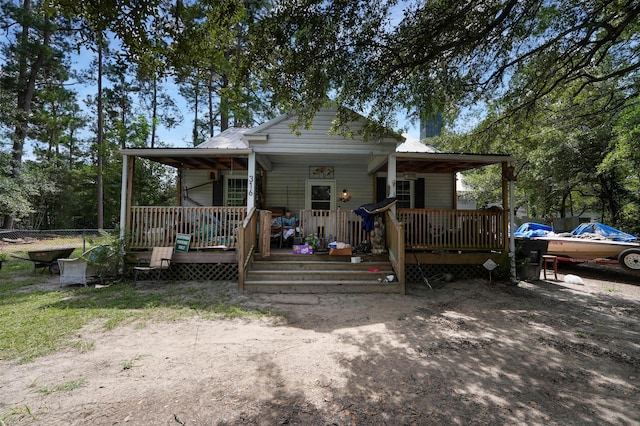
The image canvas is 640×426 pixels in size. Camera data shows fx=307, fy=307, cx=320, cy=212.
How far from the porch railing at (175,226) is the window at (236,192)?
2.65m

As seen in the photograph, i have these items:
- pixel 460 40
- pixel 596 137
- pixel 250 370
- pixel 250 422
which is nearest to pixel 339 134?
pixel 460 40

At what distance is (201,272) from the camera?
8.11 m

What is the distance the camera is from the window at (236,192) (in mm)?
10894

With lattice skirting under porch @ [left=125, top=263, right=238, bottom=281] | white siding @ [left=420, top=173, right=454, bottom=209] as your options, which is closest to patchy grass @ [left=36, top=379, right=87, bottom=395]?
lattice skirting under porch @ [left=125, top=263, right=238, bottom=281]

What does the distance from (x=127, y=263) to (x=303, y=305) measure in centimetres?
508

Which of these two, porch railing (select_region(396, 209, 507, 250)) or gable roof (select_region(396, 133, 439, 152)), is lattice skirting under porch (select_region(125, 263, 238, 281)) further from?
gable roof (select_region(396, 133, 439, 152))

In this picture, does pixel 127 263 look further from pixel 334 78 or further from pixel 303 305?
pixel 334 78

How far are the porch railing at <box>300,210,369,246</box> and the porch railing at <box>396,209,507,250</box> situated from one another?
1.25 meters

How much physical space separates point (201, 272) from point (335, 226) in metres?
3.78

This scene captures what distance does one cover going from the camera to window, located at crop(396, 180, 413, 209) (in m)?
11.3

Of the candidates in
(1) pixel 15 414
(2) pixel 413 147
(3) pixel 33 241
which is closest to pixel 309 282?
(1) pixel 15 414

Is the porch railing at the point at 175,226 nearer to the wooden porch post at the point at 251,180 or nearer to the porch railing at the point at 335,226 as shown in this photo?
the wooden porch post at the point at 251,180

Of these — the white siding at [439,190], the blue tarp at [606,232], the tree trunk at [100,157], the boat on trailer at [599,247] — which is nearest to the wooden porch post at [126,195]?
the white siding at [439,190]

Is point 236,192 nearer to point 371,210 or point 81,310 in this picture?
point 371,210
